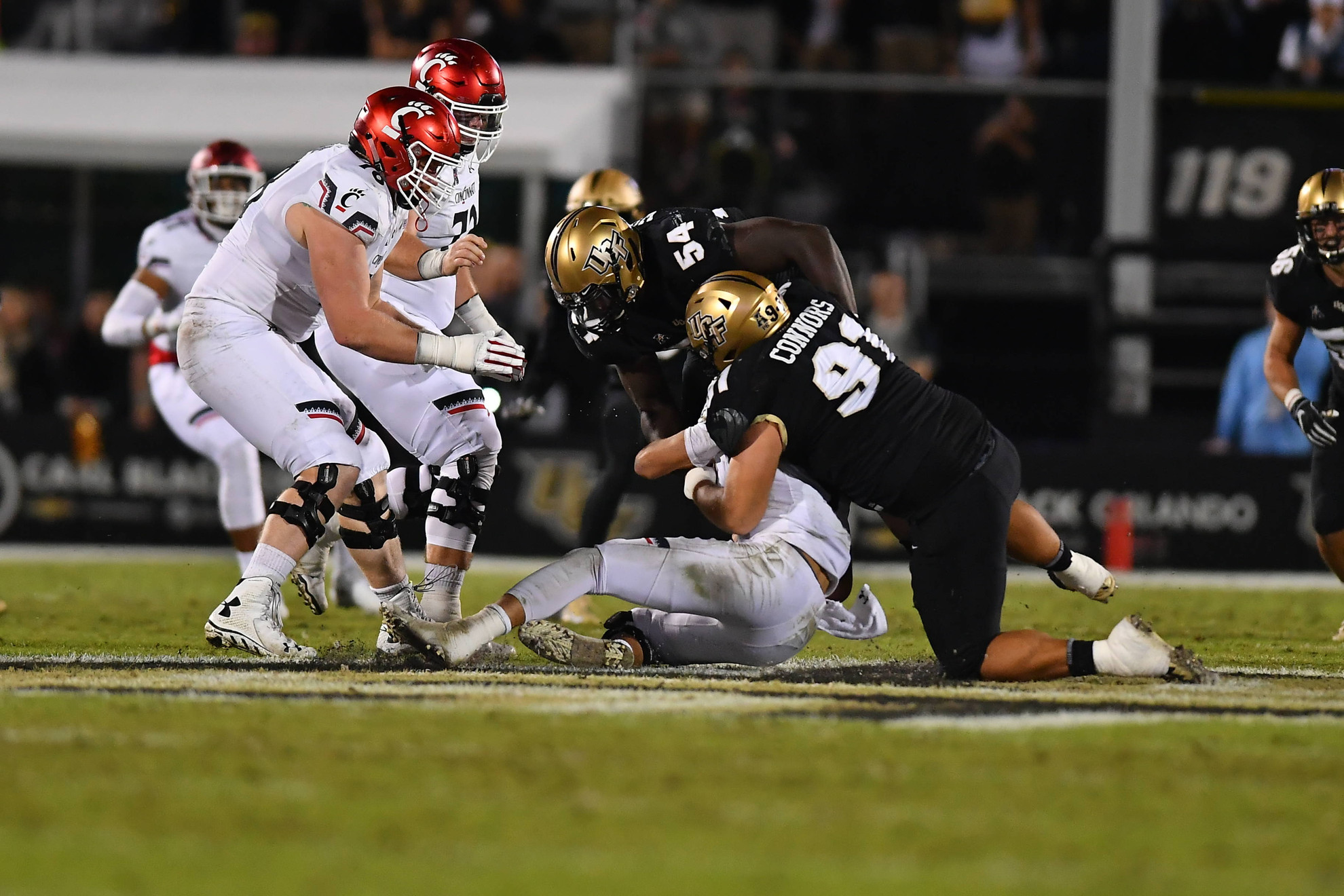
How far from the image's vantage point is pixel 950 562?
5.05 meters

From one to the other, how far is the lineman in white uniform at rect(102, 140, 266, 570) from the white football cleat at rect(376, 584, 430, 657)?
1.53 metres

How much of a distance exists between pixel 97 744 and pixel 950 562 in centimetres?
239

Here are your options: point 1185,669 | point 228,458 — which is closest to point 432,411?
point 228,458

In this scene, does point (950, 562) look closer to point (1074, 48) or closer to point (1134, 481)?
point (1134, 481)

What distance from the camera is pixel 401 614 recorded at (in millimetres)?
5094

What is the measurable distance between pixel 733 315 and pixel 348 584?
3.44 meters

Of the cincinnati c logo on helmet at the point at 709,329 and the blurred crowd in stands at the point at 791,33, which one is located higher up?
the blurred crowd in stands at the point at 791,33

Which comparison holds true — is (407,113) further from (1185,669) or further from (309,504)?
(1185,669)

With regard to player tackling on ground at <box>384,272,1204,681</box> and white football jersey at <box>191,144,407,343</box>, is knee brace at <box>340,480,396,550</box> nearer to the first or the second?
white football jersey at <box>191,144,407,343</box>

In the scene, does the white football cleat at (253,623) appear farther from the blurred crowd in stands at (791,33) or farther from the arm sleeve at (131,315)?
the blurred crowd in stands at (791,33)

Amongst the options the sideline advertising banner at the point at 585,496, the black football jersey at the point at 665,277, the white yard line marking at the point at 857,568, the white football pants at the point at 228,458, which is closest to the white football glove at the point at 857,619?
the black football jersey at the point at 665,277

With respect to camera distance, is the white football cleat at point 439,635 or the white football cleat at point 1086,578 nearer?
the white football cleat at point 439,635

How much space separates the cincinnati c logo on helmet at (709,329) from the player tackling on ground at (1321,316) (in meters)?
2.93

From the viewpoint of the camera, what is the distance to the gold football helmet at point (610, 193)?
7.70 meters
